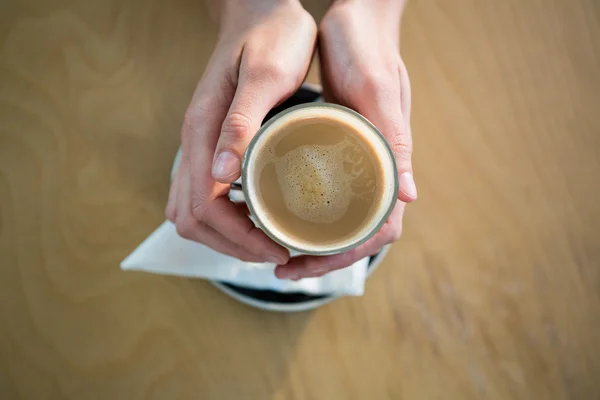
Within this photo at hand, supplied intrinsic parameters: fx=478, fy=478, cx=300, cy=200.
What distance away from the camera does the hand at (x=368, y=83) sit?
0.46 meters

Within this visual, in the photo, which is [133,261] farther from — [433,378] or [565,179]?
[565,179]

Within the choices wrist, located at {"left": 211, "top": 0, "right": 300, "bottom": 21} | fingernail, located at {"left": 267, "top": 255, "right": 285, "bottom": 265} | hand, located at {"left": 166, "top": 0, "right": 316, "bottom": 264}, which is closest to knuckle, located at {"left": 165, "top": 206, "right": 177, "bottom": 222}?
hand, located at {"left": 166, "top": 0, "right": 316, "bottom": 264}

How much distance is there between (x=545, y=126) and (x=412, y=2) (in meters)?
0.25

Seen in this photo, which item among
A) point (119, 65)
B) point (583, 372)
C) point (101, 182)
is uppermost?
point (119, 65)

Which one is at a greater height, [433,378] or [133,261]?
[133,261]

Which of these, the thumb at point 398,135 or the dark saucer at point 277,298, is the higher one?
the thumb at point 398,135

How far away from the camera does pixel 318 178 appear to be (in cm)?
46

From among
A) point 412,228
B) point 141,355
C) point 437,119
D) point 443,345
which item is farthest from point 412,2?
point 141,355

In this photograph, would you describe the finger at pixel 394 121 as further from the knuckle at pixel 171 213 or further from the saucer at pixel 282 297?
the knuckle at pixel 171 213

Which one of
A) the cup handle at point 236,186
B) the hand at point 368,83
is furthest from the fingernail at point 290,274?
the cup handle at point 236,186

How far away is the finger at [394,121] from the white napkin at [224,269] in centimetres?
13

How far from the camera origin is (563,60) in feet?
2.14

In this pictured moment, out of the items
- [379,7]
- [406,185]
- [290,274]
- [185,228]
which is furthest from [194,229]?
[379,7]

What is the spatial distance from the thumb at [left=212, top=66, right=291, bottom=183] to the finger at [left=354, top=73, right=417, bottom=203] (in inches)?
4.0
